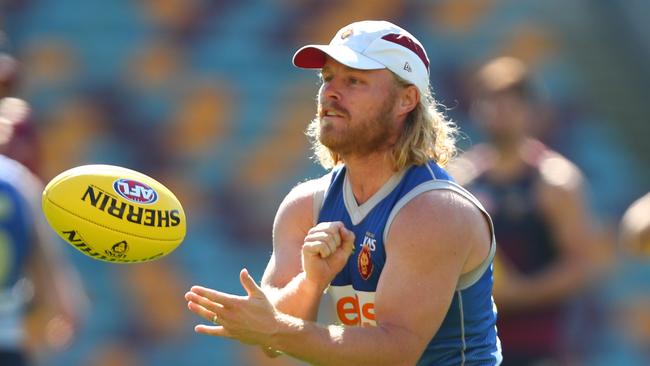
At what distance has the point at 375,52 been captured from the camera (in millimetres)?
4492

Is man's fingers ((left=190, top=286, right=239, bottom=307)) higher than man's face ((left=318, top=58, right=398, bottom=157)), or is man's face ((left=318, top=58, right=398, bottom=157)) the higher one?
man's face ((left=318, top=58, right=398, bottom=157))

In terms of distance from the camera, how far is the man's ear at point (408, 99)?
15.1 ft

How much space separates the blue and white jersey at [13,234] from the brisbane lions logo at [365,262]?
2235 millimetres

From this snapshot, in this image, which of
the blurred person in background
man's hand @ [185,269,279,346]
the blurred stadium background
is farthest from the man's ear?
the blurred stadium background

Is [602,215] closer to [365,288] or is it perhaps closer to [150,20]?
[150,20]

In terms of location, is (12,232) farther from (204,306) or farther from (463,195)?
(463,195)

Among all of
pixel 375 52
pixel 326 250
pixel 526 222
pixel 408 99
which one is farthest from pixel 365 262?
pixel 526 222

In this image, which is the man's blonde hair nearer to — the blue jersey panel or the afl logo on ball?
the afl logo on ball

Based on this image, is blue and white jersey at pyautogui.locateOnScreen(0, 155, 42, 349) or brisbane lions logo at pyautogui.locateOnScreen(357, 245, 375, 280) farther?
blue and white jersey at pyautogui.locateOnScreen(0, 155, 42, 349)

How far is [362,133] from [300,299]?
0.61m

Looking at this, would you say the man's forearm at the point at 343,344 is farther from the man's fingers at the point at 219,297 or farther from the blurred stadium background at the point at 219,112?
the blurred stadium background at the point at 219,112

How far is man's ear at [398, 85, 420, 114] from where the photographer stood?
4590 mm

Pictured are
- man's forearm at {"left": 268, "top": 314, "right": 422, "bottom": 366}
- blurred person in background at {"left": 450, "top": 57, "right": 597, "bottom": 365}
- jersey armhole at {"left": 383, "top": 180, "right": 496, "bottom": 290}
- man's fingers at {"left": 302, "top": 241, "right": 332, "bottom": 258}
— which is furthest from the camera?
blurred person in background at {"left": 450, "top": 57, "right": 597, "bottom": 365}

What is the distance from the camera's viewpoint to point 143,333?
9.14 meters
